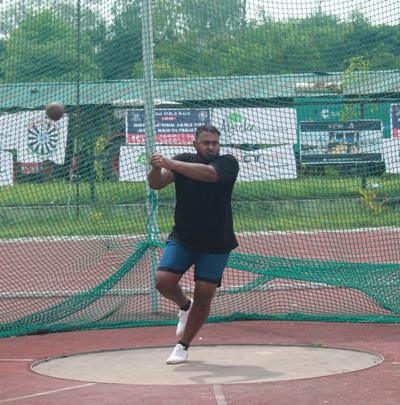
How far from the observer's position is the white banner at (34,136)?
10.5 meters

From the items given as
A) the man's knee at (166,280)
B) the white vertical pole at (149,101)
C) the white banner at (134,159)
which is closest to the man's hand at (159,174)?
the man's knee at (166,280)

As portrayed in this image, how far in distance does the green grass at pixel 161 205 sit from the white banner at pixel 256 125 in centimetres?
54

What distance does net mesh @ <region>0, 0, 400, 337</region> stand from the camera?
10352 mm

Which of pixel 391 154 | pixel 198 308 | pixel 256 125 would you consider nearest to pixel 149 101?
pixel 256 125

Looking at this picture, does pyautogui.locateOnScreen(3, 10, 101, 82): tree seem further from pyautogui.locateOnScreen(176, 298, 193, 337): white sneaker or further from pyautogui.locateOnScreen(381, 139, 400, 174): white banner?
pyautogui.locateOnScreen(176, 298, 193, 337): white sneaker

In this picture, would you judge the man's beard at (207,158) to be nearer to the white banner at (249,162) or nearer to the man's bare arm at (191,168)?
the man's bare arm at (191,168)

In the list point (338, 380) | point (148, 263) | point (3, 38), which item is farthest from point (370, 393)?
point (3, 38)

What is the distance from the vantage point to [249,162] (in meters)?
10.6

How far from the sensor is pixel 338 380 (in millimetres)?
6672

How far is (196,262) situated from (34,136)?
12.1ft

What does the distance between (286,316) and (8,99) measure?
3.94 m

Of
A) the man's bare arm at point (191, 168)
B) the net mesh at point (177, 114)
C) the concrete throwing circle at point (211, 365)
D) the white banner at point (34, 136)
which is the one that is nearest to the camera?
the concrete throwing circle at point (211, 365)

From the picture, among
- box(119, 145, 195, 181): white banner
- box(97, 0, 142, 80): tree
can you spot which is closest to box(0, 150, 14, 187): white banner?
box(119, 145, 195, 181): white banner

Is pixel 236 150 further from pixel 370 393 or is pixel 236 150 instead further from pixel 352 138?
pixel 370 393
